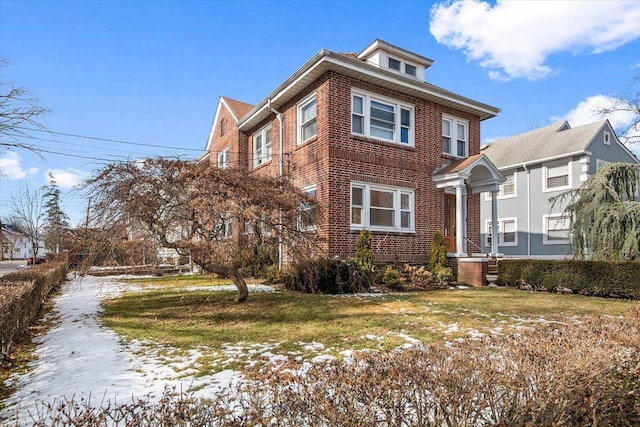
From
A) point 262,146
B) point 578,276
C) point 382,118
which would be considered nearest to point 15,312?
point 382,118

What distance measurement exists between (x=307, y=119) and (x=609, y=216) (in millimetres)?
11115

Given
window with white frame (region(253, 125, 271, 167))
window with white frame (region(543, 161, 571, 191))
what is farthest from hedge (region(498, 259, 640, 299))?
window with white frame (region(543, 161, 571, 191))

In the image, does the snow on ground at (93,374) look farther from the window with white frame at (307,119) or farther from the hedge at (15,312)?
the window with white frame at (307,119)

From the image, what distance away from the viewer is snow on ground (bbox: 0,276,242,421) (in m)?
3.81

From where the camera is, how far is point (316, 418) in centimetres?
212

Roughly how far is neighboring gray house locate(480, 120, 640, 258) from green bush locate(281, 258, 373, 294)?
14110 mm

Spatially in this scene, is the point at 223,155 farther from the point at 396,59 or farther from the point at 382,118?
the point at 396,59

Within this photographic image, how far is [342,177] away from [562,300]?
23.4 ft

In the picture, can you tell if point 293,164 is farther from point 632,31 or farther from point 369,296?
point 632,31

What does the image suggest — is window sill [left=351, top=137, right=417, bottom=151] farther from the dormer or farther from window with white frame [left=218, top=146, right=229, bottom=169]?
window with white frame [left=218, top=146, right=229, bottom=169]

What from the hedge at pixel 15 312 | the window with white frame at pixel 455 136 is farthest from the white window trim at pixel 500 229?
the hedge at pixel 15 312

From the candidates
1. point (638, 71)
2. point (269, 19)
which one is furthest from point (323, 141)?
point (638, 71)

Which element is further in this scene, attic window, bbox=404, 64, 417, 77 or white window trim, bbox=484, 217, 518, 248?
white window trim, bbox=484, 217, 518, 248

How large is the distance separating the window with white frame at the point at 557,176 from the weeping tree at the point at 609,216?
6.73m
